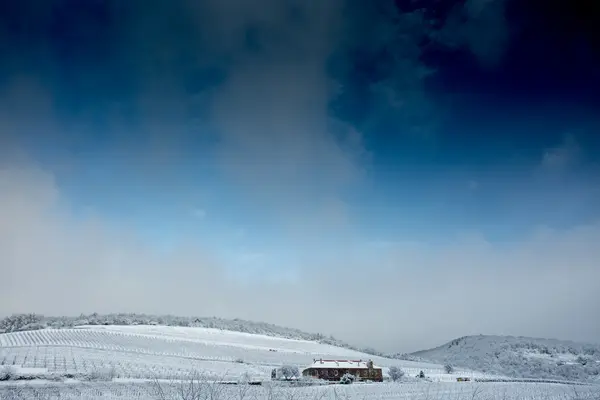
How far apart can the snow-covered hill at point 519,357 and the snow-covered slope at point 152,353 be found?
97.2ft

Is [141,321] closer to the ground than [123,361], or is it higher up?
higher up

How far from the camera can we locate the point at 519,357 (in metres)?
142

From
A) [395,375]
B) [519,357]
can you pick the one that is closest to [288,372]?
[395,375]

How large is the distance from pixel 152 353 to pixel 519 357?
115 m

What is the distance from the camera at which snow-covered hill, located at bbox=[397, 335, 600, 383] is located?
110m

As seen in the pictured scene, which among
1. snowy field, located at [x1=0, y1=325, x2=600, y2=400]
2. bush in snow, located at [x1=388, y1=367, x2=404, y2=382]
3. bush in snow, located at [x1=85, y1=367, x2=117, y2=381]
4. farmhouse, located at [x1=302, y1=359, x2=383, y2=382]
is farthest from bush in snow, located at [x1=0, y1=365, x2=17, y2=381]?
bush in snow, located at [x1=388, y1=367, x2=404, y2=382]

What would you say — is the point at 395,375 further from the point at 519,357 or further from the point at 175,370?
the point at 519,357

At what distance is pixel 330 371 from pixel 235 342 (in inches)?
2120

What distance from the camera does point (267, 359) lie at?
9669cm

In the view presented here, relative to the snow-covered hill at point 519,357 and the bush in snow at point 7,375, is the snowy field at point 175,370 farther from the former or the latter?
the snow-covered hill at point 519,357

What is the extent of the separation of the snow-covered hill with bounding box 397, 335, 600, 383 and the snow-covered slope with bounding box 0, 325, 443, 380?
2962 cm

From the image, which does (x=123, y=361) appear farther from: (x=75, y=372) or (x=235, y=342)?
(x=235, y=342)

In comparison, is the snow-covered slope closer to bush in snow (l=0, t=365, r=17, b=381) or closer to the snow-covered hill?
bush in snow (l=0, t=365, r=17, b=381)

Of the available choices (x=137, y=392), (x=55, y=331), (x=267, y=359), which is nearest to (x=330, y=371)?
(x=267, y=359)
